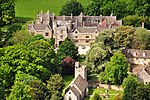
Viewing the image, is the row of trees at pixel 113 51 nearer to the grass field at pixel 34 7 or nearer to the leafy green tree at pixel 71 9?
the leafy green tree at pixel 71 9

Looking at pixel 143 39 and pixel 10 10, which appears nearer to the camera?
pixel 143 39

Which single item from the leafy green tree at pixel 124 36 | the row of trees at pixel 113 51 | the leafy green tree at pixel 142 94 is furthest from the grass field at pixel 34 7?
the leafy green tree at pixel 142 94

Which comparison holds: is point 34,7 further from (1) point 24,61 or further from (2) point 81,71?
(1) point 24,61

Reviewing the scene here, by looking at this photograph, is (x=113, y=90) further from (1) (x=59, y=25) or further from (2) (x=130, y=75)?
(1) (x=59, y=25)

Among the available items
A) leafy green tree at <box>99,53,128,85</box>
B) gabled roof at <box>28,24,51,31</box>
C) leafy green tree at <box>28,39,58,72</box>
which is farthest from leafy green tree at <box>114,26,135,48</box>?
gabled roof at <box>28,24,51,31</box>

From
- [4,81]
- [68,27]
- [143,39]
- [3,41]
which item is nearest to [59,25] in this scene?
[68,27]

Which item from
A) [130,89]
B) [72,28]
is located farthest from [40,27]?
[130,89]
